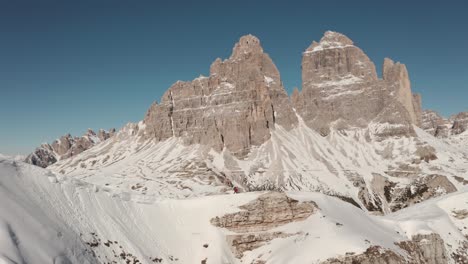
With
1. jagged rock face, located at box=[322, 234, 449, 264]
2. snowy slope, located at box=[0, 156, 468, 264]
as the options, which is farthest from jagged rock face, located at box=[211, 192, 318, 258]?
jagged rock face, located at box=[322, 234, 449, 264]

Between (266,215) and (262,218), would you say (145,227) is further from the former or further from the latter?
(266,215)

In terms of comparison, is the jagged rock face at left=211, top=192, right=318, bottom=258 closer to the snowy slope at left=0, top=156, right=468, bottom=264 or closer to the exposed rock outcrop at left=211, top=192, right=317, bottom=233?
the exposed rock outcrop at left=211, top=192, right=317, bottom=233

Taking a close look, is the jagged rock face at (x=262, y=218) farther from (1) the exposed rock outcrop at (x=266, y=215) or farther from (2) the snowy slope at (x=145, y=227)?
(2) the snowy slope at (x=145, y=227)

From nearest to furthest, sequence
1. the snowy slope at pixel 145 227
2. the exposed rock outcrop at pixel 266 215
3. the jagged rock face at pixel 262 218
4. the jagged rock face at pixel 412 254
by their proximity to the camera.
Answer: the snowy slope at pixel 145 227
the jagged rock face at pixel 412 254
the jagged rock face at pixel 262 218
the exposed rock outcrop at pixel 266 215

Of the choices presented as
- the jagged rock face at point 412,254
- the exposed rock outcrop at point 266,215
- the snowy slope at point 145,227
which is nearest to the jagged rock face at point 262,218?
the exposed rock outcrop at point 266,215

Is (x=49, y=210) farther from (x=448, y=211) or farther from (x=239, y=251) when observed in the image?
(x=448, y=211)

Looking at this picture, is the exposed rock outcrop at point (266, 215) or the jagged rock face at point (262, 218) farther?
the exposed rock outcrop at point (266, 215)

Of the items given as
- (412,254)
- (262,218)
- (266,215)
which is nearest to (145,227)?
(262,218)
